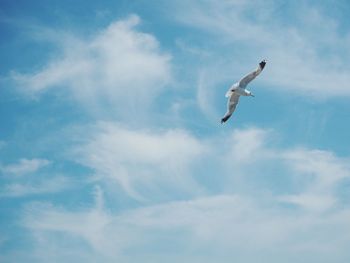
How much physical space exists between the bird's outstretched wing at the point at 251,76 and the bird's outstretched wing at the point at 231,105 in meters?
2.04

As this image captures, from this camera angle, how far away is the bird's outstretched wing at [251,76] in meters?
70.0

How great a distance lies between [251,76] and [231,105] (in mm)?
6040

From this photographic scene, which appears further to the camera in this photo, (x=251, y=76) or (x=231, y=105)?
(x=231, y=105)

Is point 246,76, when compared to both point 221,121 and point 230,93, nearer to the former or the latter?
point 230,93

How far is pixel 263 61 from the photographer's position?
230 ft

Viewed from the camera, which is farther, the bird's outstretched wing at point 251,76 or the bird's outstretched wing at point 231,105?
the bird's outstretched wing at point 231,105

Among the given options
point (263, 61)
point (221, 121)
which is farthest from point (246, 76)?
point (221, 121)

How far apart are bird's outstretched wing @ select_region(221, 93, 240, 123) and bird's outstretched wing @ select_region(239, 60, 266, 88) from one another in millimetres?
2042

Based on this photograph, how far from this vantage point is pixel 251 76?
7038 centimetres

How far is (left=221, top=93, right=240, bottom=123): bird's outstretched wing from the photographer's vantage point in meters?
73.3

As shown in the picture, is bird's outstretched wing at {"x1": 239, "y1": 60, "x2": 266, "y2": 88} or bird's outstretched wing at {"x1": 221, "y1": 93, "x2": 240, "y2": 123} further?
bird's outstretched wing at {"x1": 221, "y1": 93, "x2": 240, "y2": 123}

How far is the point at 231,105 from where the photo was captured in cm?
7500

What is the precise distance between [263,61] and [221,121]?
10282 mm

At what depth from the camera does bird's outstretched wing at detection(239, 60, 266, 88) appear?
230 ft
